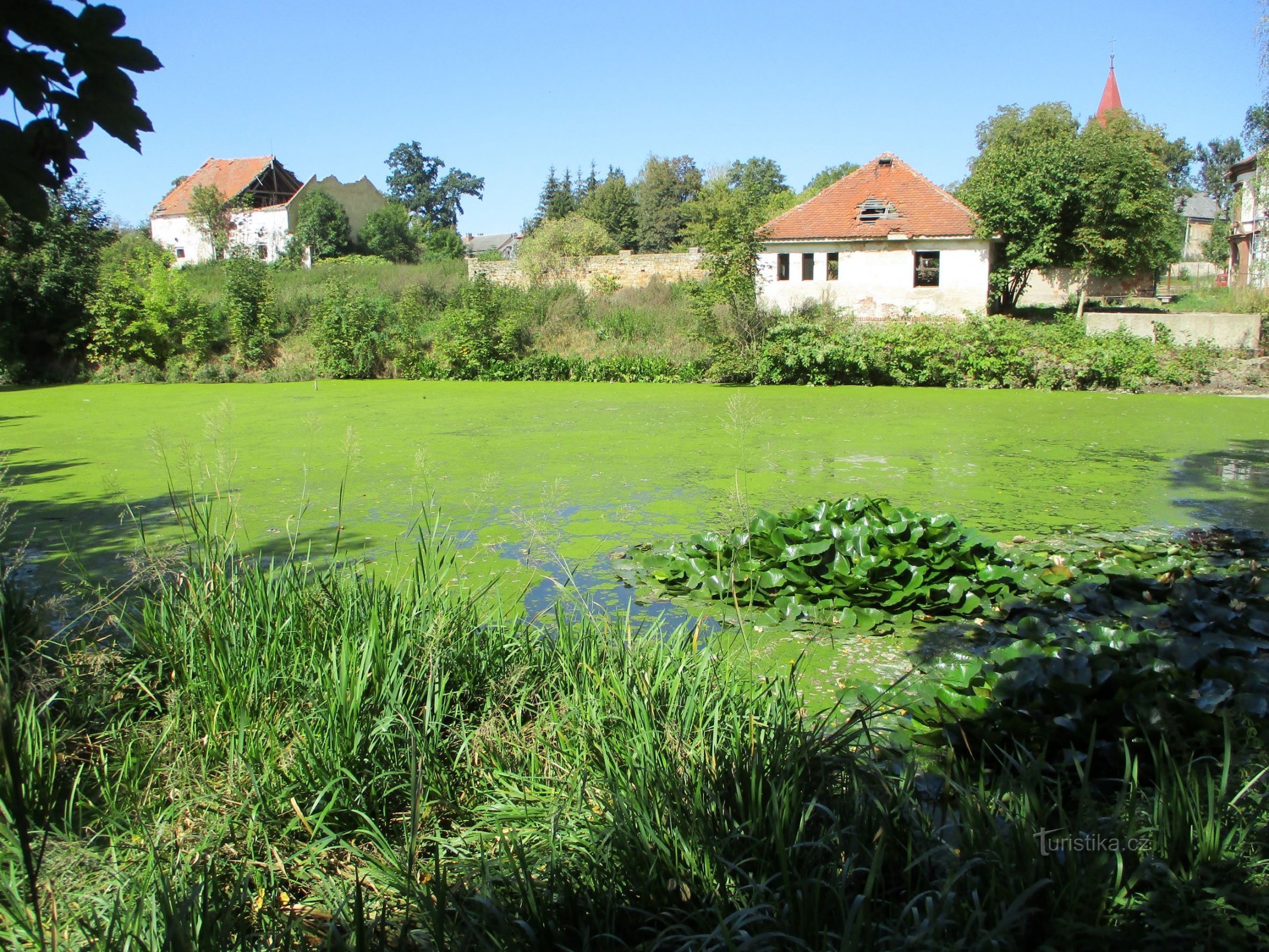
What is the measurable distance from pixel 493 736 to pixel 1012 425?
9425 mm

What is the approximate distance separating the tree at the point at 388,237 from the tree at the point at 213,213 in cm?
514

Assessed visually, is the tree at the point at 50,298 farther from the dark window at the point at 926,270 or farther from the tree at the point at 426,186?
the tree at the point at 426,186

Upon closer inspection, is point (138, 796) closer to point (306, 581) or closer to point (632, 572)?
point (306, 581)

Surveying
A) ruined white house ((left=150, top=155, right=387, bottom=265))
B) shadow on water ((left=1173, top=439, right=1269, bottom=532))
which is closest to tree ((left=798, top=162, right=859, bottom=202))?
ruined white house ((left=150, top=155, right=387, bottom=265))

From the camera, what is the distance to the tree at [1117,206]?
2345 centimetres

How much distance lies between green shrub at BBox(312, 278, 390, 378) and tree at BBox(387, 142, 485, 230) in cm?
4645

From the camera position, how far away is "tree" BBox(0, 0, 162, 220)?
168 centimetres

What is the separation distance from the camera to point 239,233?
38719 millimetres

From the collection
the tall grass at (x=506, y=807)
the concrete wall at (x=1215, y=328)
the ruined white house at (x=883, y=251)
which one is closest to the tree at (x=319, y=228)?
the ruined white house at (x=883, y=251)

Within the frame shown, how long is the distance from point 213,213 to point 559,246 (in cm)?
1843

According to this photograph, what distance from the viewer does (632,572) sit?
491 cm

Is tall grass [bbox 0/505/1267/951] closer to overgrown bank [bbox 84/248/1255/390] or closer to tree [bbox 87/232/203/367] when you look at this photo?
overgrown bank [bbox 84/248/1255/390]

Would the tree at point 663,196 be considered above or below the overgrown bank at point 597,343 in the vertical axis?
above

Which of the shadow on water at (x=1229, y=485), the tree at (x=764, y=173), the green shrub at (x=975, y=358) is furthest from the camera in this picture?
the tree at (x=764, y=173)
